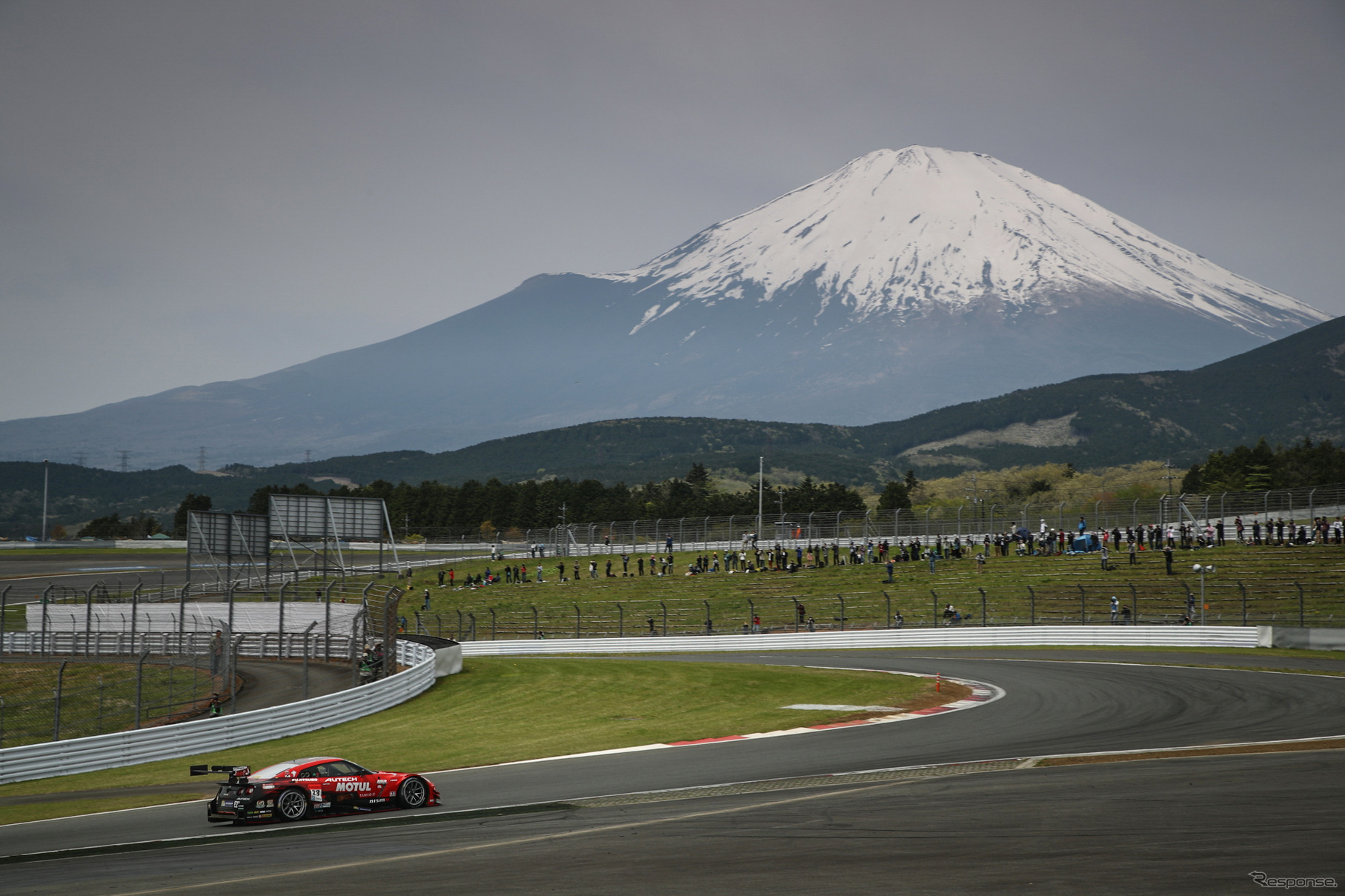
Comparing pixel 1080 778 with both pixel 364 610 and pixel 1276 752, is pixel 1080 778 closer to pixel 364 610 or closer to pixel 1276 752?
pixel 1276 752

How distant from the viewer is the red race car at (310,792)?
14.0 meters

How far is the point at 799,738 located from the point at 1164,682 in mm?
11501

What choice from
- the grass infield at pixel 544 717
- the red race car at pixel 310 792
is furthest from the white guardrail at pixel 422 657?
the red race car at pixel 310 792

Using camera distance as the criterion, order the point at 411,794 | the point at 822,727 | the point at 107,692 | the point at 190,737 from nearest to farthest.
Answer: the point at 411,794 → the point at 190,737 → the point at 822,727 → the point at 107,692

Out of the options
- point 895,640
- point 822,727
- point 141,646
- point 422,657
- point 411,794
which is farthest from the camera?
point 895,640

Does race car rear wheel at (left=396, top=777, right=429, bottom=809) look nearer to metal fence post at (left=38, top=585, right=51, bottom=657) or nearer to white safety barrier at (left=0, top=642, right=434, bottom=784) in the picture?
white safety barrier at (left=0, top=642, right=434, bottom=784)

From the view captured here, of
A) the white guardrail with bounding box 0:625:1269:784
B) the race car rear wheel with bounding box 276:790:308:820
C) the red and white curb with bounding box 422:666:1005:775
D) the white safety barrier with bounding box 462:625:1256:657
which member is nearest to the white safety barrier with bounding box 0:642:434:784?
the white guardrail with bounding box 0:625:1269:784

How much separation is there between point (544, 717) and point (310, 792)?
409 inches

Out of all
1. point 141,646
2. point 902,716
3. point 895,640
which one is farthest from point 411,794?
point 895,640

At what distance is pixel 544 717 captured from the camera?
24.4 metres

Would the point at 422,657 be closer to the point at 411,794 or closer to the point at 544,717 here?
the point at 544,717

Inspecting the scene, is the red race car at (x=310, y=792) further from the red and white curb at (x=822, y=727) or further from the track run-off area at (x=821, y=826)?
the red and white curb at (x=822, y=727)

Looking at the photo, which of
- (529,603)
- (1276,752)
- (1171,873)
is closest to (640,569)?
(529,603)

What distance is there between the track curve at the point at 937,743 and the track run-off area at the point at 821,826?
3.5 inches
